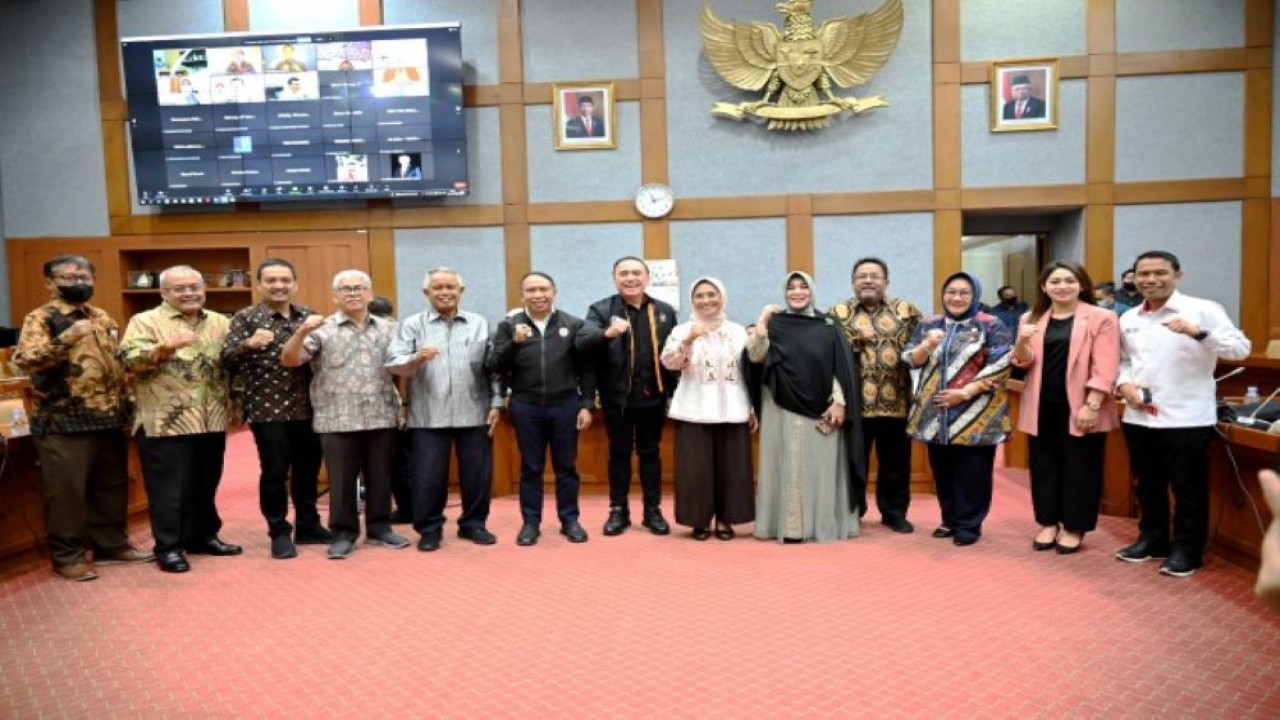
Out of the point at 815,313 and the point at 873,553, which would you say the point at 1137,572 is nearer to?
the point at 873,553

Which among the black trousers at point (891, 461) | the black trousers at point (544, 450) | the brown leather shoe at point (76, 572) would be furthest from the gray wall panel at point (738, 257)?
the brown leather shoe at point (76, 572)

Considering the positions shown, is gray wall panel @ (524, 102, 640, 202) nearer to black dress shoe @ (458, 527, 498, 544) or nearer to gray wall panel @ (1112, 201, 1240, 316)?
black dress shoe @ (458, 527, 498, 544)

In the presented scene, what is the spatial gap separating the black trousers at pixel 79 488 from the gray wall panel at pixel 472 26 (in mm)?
3828

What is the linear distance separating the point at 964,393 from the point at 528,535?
2212 millimetres

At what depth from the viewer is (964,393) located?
350 cm

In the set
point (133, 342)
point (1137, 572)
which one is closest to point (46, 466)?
point (133, 342)

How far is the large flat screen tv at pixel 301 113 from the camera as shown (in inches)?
229

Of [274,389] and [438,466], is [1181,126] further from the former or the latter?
[274,389]

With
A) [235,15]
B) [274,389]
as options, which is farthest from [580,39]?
[274,389]

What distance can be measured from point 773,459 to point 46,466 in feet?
10.8

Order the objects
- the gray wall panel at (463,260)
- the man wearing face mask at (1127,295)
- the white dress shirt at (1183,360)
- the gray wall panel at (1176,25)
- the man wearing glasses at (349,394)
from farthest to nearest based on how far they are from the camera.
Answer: the gray wall panel at (463,260) < the gray wall panel at (1176,25) < the man wearing face mask at (1127,295) < the man wearing glasses at (349,394) < the white dress shirt at (1183,360)

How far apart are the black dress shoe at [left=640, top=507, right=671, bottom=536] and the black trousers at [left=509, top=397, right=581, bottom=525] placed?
38 centimetres

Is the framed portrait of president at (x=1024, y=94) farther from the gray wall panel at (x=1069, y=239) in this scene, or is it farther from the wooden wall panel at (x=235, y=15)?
the wooden wall panel at (x=235, y=15)

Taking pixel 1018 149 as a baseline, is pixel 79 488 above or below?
below
